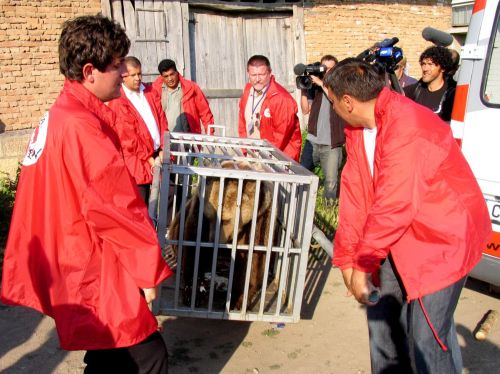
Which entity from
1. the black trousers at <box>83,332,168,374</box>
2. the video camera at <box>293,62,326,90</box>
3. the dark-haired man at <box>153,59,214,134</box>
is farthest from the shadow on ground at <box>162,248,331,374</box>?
the dark-haired man at <box>153,59,214,134</box>

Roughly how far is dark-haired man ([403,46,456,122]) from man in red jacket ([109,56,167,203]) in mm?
2552

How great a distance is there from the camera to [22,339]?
3961 millimetres

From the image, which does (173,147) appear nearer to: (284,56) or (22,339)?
(22,339)

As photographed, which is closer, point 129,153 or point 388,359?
point 388,359

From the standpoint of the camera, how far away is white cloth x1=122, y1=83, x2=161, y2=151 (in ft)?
16.5

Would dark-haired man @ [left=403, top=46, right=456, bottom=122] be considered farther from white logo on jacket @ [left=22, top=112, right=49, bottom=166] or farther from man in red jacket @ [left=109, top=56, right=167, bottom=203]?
white logo on jacket @ [left=22, top=112, right=49, bottom=166]

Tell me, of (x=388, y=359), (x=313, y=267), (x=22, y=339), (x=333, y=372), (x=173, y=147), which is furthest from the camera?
(x=313, y=267)

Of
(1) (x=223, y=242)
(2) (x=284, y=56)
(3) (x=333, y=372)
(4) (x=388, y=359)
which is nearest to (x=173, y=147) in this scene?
(1) (x=223, y=242)

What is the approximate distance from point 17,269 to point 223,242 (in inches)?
69.8

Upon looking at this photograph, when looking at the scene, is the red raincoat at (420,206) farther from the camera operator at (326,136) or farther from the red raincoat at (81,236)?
the camera operator at (326,136)

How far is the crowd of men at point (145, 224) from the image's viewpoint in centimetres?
207

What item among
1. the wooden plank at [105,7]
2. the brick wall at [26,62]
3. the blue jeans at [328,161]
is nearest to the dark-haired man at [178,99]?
the blue jeans at [328,161]

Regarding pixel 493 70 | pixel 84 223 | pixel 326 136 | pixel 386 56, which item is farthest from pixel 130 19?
pixel 84 223

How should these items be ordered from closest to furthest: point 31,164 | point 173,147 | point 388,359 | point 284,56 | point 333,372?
point 31,164 < point 388,359 < point 333,372 < point 173,147 < point 284,56
